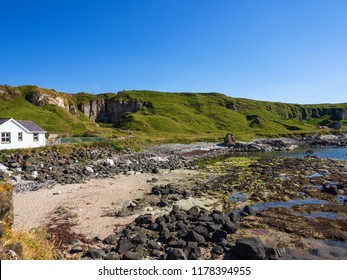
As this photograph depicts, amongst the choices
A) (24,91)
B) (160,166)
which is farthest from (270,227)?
(24,91)

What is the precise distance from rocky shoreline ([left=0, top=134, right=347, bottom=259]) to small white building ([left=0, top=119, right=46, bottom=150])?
5094 mm

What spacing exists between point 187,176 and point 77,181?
1549 centimetres

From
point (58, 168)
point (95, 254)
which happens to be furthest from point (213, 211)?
point (58, 168)

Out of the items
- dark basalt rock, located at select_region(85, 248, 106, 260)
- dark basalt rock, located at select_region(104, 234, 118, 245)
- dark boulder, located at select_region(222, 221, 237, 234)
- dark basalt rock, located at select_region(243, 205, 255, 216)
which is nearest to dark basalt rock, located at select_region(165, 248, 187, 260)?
dark basalt rock, located at select_region(85, 248, 106, 260)

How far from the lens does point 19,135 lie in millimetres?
43469

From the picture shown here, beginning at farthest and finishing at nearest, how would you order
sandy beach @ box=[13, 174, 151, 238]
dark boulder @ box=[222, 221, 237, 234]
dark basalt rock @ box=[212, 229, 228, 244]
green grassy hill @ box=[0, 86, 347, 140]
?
green grassy hill @ box=[0, 86, 347, 140] → sandy beach @ box=[13, 174, 151, 238] → dark boulder @ box=[222, 221, 237, 234] → dark basalt rock @ box=[212, 229, 228, 244]

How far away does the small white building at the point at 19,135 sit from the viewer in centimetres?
4076

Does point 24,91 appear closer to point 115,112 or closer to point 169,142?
point 115,112

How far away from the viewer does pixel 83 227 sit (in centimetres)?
1814

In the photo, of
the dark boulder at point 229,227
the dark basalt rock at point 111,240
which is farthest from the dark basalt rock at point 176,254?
the dark boulder at point 229,227

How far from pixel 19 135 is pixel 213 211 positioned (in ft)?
125

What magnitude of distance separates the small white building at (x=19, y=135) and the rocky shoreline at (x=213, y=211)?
16.7ft

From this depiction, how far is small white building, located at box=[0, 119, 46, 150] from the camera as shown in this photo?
40759 millimetres

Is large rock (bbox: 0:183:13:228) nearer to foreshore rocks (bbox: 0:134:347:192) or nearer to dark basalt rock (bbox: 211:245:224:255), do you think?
dark basalt rock (bbox: 211:245:224:255)
